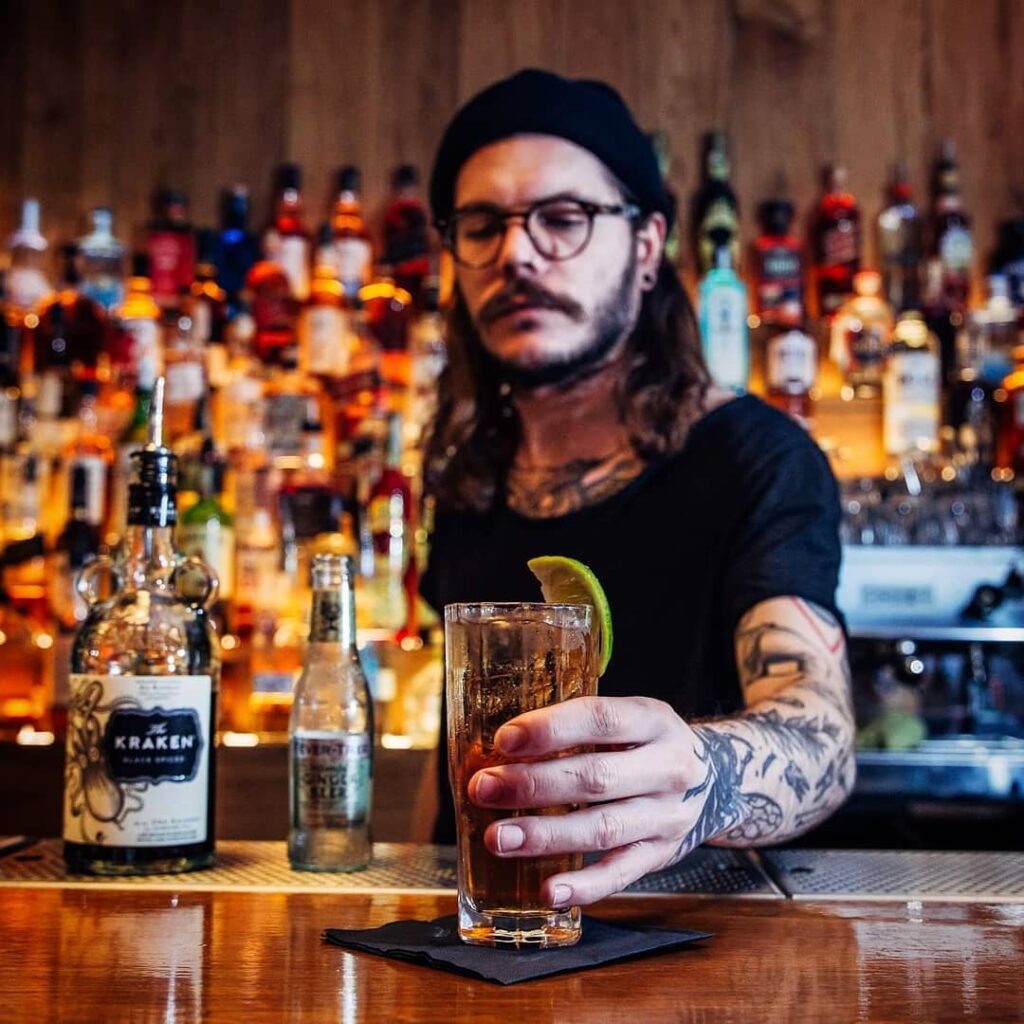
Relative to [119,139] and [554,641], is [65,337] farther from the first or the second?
[554,641]

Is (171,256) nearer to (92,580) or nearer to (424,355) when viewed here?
(424,355)

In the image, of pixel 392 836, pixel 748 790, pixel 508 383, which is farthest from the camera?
pixel 392 836

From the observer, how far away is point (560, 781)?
26.7 inches

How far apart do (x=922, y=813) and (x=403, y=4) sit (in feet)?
7.16

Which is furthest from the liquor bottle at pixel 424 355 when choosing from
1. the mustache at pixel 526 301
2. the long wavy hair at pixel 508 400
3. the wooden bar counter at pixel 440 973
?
the wooden bar counter at pixel 440 973

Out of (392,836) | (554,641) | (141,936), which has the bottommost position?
(392,836)

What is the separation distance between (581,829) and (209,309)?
8.09 feet

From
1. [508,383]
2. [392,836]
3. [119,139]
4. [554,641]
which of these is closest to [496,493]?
[508,383]

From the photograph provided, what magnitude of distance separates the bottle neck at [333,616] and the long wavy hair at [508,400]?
0.61 meters

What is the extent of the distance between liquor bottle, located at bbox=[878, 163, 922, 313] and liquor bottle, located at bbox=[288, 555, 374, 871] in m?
2.18

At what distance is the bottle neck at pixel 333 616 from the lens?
1.02 m

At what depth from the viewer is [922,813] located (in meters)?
2.29

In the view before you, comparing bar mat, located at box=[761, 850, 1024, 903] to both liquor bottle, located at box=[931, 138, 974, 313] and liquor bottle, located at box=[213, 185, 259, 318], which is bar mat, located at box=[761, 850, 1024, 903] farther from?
liquor bottle, located at box=[213, 185, 259, 318]

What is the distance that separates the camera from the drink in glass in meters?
0.70
